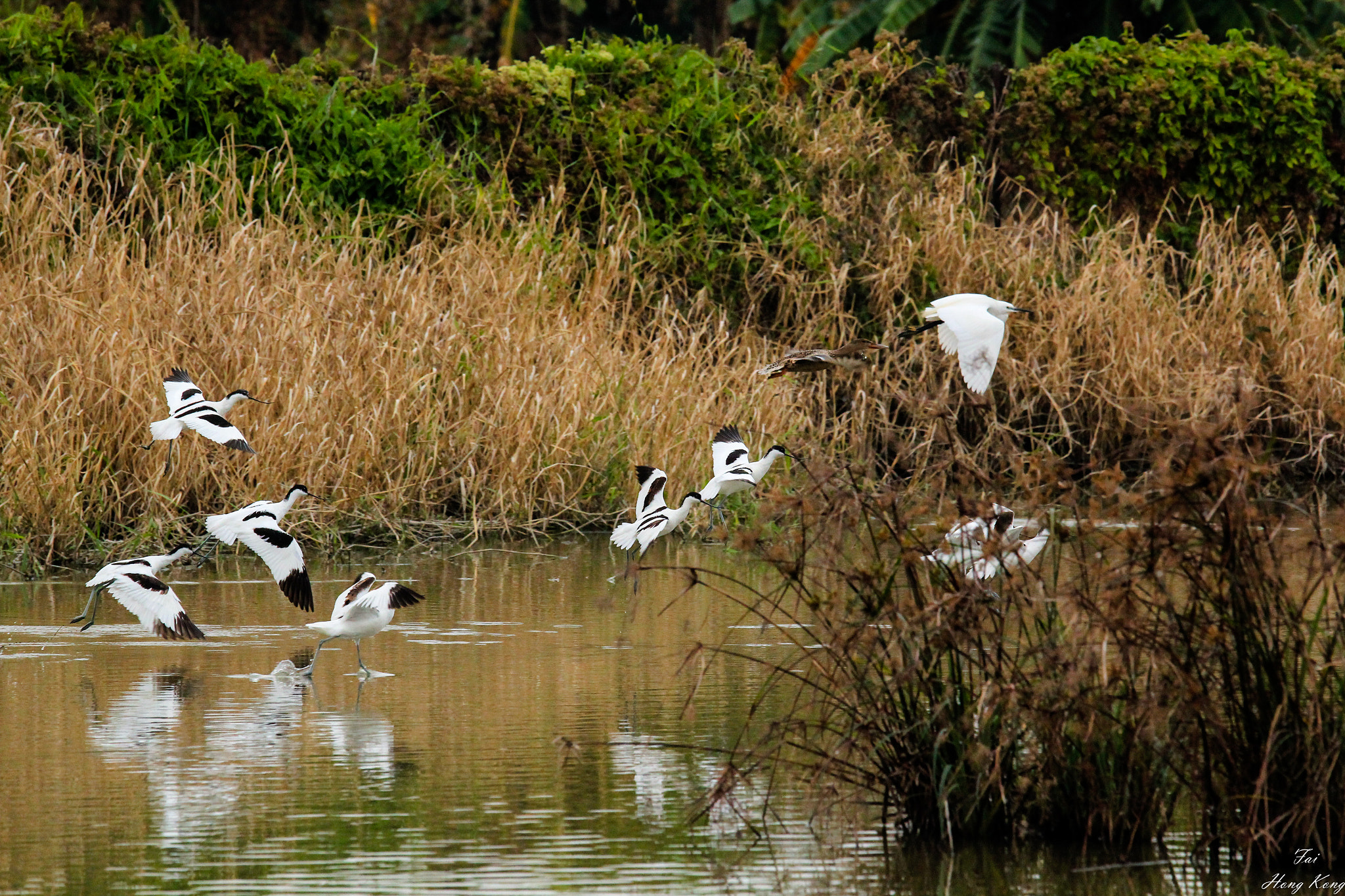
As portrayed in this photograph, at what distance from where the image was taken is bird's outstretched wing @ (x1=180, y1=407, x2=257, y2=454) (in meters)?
8.94

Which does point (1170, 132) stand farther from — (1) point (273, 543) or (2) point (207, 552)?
(1) point (273, 543)

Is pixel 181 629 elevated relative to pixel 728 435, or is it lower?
lower

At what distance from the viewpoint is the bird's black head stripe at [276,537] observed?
809 centimetres

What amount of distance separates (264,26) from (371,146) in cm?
1745

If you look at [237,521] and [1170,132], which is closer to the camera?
[237,521]

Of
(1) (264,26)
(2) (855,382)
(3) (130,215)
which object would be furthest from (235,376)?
(1) (264,26)

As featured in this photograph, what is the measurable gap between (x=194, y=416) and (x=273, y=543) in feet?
4.46

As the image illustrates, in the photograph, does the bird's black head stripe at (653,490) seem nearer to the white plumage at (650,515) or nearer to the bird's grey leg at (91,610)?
the white plumage at (650,515)

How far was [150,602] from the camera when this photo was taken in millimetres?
7672

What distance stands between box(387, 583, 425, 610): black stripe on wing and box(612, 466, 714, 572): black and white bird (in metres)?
1.74

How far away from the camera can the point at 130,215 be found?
13.0 metres

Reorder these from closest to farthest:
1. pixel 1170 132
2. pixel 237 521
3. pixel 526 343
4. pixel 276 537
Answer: pixel 276 537 < pixel 237 521 < pixel 526 343 < pixel 1170 132

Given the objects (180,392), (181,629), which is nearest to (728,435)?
(180,392)

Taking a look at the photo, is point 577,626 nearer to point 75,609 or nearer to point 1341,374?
point 75,609
